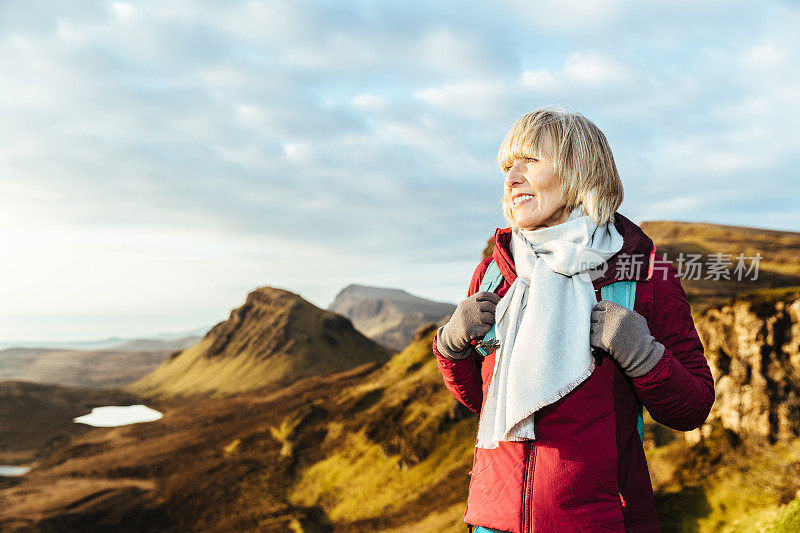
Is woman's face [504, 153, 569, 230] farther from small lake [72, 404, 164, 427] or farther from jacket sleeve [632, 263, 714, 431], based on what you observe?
small lake [72, 404, 164, 427]

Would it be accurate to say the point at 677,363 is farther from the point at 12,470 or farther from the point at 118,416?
the point at 118,416

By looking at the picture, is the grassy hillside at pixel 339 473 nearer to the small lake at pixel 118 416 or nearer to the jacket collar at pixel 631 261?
the small lake at pixel 118 416

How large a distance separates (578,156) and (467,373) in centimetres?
102

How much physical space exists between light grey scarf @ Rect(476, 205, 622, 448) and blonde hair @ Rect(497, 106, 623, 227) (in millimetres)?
78

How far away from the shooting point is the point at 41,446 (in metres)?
43.7

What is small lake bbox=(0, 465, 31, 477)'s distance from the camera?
121ft

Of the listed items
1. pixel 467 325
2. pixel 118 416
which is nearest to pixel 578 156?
pixel 467 325

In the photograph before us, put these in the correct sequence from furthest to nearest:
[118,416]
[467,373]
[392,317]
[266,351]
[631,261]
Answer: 1. [392,317]
2. [266,351]
3. [118,416]
4. [467,373]
5. [631,261]

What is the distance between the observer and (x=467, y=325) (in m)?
2.06

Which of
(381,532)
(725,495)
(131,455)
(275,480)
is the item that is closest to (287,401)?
(131,455)

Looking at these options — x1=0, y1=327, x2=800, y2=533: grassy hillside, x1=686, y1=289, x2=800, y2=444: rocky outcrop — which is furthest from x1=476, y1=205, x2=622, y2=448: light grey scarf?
x1=686, y1=289, x2=800, y2=444: rocky outcrop

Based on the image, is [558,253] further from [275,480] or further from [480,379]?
[275,480]

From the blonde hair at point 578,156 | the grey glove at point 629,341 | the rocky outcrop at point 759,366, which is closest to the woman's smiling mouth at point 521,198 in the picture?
the blonde hair at point 578,156

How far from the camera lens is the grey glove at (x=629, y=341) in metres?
1.80
